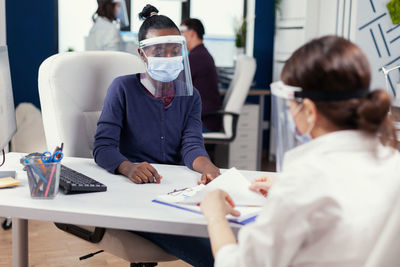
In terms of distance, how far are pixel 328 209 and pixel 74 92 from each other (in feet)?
4.38

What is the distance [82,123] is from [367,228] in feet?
4.44

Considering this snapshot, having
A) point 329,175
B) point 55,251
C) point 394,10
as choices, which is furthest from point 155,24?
point 394,10

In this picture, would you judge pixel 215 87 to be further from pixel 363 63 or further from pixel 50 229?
pixel 363 63

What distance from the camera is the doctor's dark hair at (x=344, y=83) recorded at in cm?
90

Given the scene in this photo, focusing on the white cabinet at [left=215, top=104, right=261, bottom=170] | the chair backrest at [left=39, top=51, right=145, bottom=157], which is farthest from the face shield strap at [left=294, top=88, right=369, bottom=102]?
the white cabinet at [left=215, top=104, right=261, bottom=170]

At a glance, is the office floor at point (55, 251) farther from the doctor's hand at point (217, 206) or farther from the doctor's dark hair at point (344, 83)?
the doctor's dark hair at point (344, 83)

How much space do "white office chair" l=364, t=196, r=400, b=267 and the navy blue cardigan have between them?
3.32ft

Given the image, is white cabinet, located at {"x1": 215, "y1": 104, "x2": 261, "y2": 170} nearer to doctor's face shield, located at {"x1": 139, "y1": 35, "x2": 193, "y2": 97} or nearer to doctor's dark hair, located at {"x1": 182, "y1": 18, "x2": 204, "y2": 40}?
doctor's dark hair, located at {"x1": 182, "y1": 18, "x2": 204, "y2": 40}

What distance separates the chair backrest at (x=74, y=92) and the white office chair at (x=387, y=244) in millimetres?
1335

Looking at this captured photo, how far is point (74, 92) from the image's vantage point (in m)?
1.95

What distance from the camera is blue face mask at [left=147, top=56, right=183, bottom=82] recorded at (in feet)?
5.84

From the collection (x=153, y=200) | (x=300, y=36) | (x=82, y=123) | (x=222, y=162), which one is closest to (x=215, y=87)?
(x=222, y=162)

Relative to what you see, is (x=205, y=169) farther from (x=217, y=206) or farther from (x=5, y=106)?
(x=5, y=106)

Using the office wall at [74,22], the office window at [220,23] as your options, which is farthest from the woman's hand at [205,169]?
the office window at [220,23]
